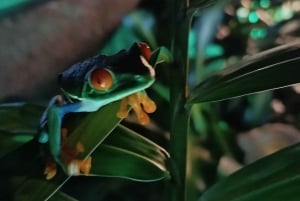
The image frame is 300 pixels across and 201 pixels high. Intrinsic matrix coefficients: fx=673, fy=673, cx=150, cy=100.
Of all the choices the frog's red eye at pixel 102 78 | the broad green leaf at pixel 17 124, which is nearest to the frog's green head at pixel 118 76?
the frog's red eye at pixel 102 78

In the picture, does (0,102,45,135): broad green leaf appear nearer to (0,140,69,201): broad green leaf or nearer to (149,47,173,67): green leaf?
(0,140,69,201): broad green leaf

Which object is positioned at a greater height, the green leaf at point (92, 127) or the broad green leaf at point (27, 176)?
the green leaf at point (92, 127)

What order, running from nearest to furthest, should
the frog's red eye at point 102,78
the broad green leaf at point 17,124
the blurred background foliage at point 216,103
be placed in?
the frog's red eye at point 102,78 → the broad green leaf at point 17,124 → the blurred background foliage at point 216,103

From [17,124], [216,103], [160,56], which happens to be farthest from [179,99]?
[216,103]

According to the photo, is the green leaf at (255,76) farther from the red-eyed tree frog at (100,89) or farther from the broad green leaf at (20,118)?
the broad green leaf at (20,118)

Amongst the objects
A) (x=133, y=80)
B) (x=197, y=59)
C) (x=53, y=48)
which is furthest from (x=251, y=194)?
(x=53, y=48)

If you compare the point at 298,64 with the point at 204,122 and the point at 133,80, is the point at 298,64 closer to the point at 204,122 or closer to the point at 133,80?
the point at 133,80

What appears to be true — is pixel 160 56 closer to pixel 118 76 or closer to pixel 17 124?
pixel 118 76
